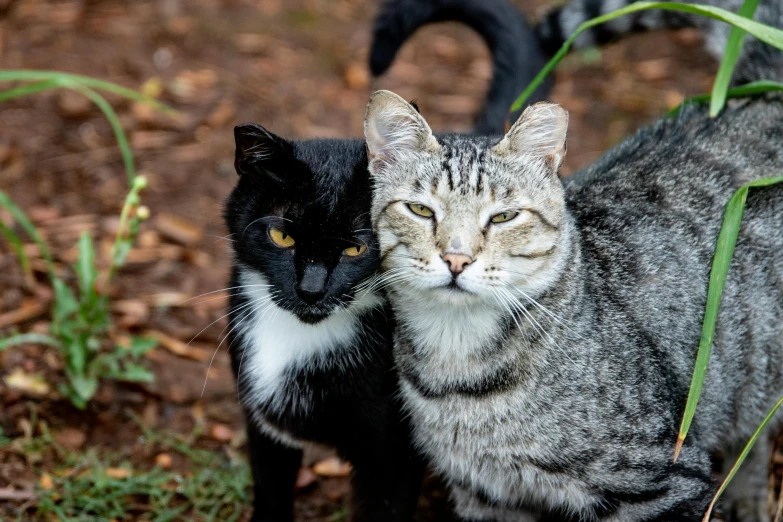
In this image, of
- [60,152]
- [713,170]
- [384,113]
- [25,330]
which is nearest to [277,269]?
[384,113]

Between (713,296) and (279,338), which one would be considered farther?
(279,338)

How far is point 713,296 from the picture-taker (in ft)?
9.21

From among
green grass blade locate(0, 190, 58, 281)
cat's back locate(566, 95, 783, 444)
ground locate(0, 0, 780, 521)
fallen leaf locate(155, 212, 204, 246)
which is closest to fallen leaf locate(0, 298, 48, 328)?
ground locate(0, 0, 780, 521)

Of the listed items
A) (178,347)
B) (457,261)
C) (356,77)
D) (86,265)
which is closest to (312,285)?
(457,261)

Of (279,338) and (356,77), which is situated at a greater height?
(356,77)

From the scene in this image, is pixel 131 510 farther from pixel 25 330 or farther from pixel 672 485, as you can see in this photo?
pixel 672 485

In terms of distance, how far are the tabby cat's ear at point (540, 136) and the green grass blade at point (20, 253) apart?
2.23 metres

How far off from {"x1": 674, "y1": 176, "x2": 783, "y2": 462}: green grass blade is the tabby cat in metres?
0.17

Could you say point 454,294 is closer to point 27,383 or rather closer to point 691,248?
point 691,248

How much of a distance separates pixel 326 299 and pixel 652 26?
2097 millimetres

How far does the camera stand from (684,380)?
10.00 feet

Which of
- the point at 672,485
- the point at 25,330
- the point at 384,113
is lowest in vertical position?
the point at 25,330

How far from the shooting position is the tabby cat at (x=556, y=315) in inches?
109

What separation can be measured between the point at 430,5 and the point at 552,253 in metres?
1.55
